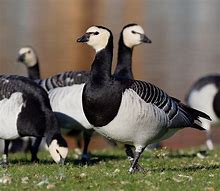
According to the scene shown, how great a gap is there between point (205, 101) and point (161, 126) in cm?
824

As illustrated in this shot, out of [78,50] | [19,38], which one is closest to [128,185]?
[78,50]

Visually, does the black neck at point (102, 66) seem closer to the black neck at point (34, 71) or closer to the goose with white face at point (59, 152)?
the goose with white face at point (59, 152)

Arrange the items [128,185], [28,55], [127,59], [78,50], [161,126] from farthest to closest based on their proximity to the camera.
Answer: [78,50]
[28,55]
[127,59]
[161,126]
[128,185]

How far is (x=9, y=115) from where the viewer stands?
12172 mm

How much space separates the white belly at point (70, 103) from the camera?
44.8 feet

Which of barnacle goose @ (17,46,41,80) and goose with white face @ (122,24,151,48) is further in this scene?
barnacle goose @ (17,46,41,80)

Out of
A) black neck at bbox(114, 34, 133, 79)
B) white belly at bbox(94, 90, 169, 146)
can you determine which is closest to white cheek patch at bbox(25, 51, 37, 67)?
black neck at bbox(114, 34, 133, 79)

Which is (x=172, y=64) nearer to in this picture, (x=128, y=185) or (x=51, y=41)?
(x=51, y=41)

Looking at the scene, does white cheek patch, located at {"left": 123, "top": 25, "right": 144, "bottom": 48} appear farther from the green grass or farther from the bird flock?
the green grass

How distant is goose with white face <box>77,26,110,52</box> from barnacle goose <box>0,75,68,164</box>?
6.57ft

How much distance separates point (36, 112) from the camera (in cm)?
1252

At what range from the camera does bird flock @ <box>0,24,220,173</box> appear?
1040 cm

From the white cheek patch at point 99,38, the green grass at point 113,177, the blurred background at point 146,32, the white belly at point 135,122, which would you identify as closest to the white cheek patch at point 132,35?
the green grass at point 113,177

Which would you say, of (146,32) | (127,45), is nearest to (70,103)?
(127,45)
